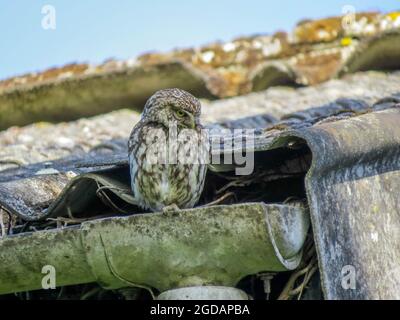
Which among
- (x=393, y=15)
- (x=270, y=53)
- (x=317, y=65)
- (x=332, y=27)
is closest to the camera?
(x=393, y=15)

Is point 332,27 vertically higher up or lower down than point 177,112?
higher up

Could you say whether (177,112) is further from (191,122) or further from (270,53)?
(270,53)

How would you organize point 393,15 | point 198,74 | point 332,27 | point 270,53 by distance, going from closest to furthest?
point 198,74, point 393,15, point 332,27, point 270,53

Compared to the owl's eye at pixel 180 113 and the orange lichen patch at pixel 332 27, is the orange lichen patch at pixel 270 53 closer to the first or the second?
the orange lichen patch at pixel 332 27

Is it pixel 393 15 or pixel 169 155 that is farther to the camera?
pixel 393 15

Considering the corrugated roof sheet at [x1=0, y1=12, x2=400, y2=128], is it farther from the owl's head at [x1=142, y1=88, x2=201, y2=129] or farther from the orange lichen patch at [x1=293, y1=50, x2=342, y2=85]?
the owl's head at [x1=142, y1=88, x2=201, y2=129]

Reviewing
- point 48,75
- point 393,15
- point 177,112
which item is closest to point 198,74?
point 48,75

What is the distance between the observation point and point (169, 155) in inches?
197

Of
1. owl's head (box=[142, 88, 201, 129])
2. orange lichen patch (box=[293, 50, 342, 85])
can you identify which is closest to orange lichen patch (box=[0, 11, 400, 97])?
orange lichen patch (box=[293, 50, 342, 85])

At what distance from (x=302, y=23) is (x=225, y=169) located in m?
5.99

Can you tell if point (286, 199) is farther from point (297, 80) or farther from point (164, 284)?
point (297, 80)

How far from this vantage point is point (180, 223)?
426cm
